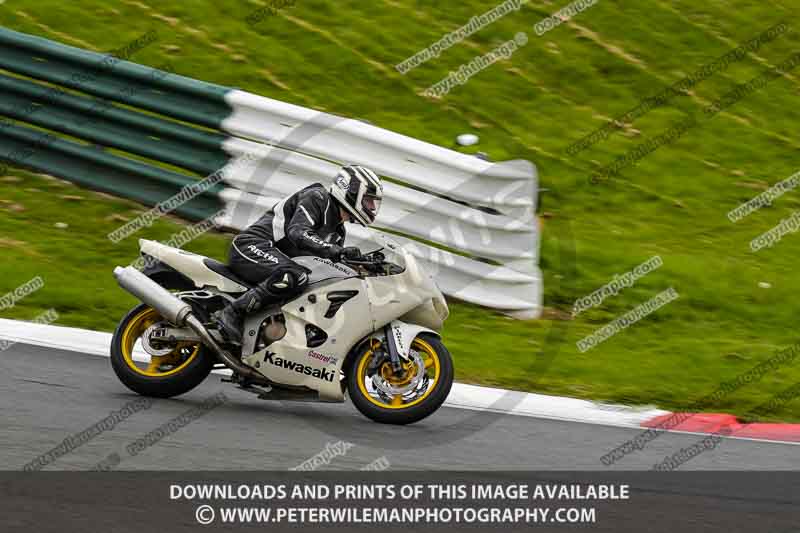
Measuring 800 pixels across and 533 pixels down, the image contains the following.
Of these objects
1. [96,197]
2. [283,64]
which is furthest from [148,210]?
[283,64]

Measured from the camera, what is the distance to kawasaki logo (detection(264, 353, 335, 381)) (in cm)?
733

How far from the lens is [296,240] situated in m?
7.33

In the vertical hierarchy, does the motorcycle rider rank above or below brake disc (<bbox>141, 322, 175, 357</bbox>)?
above

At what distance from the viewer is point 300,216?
740 cm

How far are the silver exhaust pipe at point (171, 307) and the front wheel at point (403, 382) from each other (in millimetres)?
651

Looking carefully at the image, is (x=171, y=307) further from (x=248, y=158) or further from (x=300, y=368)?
(x=248, y=158)

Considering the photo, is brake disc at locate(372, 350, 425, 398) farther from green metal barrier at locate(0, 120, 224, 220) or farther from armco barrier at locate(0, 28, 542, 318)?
green metal barrier at locate(0, 120, 224, 220)

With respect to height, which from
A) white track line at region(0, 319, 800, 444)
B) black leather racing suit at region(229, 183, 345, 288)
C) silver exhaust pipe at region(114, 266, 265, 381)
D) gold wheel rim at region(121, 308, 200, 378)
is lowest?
white track line at region(0, 319, 800, 444)

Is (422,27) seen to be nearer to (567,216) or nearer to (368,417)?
(567,216)

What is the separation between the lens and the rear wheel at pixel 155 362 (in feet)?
24.6

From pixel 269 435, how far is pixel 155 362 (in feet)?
3.67

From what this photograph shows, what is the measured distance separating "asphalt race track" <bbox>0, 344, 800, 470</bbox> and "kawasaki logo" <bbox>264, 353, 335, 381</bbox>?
0.28 m
